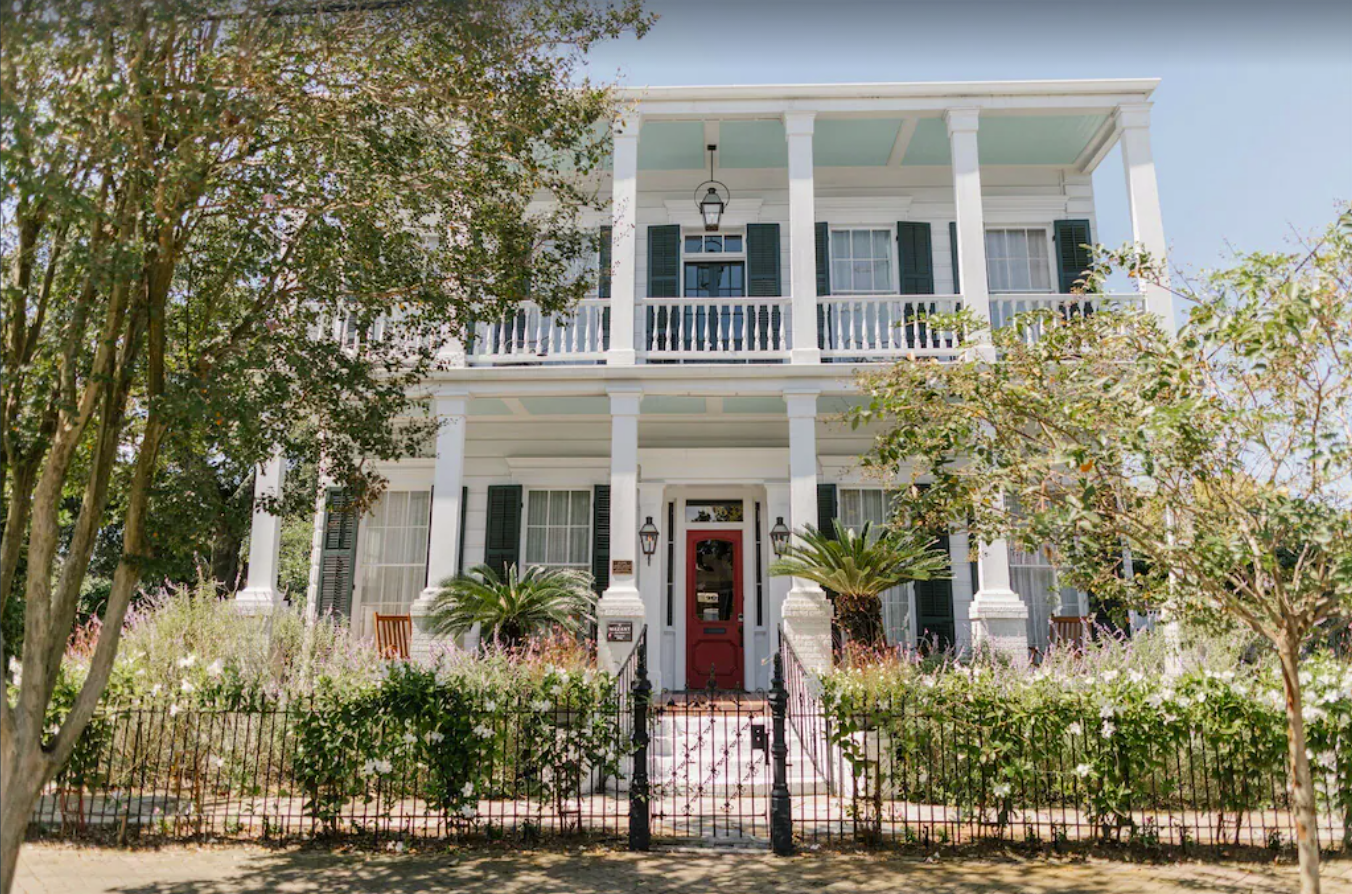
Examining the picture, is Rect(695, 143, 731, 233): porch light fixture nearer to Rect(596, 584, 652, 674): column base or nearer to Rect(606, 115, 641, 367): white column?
Rect(606, 115, 641, 367): white column

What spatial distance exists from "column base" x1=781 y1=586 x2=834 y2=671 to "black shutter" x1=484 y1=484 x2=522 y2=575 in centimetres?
416

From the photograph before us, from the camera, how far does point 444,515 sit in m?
10.8

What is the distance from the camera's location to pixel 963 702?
21.8 ft

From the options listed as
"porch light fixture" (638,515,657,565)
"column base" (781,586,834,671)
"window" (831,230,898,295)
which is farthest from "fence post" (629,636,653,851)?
"window" (831,230,898,295)

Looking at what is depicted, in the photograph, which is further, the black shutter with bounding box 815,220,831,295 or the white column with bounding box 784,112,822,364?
the black shutter with bounding box 815,220,831,295

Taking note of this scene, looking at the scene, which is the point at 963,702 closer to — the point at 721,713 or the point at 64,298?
the point at 721,713

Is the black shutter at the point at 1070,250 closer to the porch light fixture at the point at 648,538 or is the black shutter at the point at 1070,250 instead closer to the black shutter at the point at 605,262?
the black shutter at the point at 605,262

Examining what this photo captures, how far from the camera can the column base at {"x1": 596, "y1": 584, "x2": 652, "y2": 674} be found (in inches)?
395

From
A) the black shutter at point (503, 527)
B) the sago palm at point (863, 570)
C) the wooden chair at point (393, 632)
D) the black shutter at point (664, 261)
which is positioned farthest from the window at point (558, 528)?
the sago palm at point (863, 570)

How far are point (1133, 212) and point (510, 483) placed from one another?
864 cm

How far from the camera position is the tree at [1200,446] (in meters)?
4.31

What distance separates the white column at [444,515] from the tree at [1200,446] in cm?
636

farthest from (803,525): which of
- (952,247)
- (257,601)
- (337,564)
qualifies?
(337,564)

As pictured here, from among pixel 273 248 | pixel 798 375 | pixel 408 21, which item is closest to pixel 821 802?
pixel 798 375
